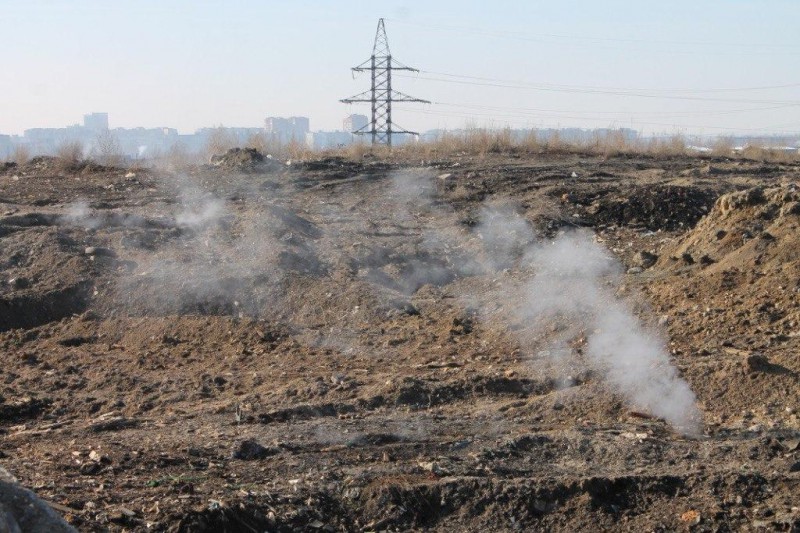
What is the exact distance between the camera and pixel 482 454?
457 cm

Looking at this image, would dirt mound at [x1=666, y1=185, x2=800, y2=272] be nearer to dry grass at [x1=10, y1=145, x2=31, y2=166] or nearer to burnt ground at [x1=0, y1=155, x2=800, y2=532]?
burnt ground at [x1=0, y1=155, x2=800, y2=532]

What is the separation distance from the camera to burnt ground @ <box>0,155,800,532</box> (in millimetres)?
4082

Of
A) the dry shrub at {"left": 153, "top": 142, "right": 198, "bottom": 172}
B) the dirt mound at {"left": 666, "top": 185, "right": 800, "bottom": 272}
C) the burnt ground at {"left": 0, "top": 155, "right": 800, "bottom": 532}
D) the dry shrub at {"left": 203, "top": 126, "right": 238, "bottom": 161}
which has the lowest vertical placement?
the burnt ground at {"left": 0, "top": 155, "right": 800, "bottom": 532}

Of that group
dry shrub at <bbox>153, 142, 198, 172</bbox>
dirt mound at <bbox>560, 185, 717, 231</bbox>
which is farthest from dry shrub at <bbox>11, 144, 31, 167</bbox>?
dirt mound at <bbox>560, 185, 717, 231</bbox>

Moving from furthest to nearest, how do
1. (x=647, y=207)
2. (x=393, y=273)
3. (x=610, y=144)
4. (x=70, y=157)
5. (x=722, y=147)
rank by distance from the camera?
(x=722, y=147) → (x=610, y=144) → (x=70, y=157) → (x=647, y=207) → (x=393, y=273)

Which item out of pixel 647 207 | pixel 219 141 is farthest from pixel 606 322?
pixel 219 141

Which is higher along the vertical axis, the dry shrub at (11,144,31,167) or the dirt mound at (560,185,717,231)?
the dry shrub at (11,144,31,167)

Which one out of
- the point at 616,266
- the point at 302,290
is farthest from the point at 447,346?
the point at 616,266

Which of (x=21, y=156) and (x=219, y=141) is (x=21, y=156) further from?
(x=219, y=141)

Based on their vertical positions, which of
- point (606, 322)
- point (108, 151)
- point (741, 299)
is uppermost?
point (108, 151)

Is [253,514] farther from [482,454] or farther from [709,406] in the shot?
[709,406]

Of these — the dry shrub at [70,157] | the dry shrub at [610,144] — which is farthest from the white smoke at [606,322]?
the dry shrub at [610,144]

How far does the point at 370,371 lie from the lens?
20.8ft

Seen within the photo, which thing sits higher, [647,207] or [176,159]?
[176,159]
